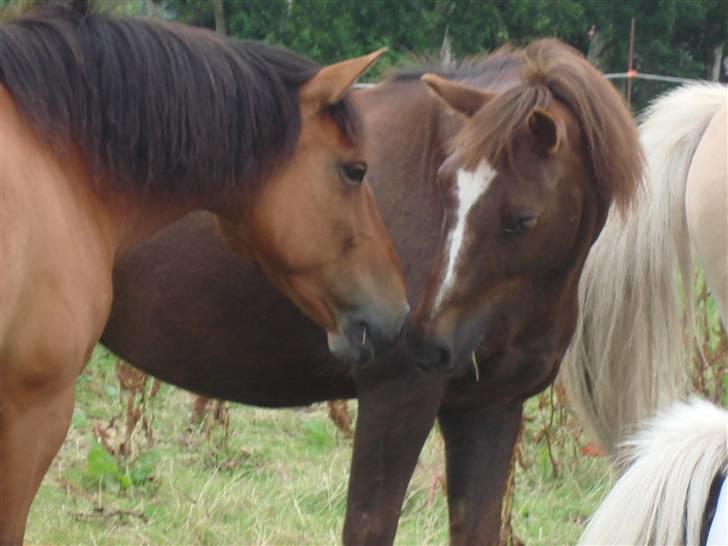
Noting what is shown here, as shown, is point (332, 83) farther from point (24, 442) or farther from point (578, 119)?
point (24, 442)

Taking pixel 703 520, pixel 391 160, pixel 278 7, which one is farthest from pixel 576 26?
pixel 703 520

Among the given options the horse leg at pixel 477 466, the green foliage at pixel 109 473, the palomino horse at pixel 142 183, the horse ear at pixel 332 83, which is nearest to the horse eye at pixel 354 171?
the palomino horse at pixel 142 183

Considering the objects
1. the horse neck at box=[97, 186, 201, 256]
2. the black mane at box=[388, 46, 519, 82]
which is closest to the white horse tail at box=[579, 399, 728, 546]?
the horse neck at box=[97, 186, 201, 256]

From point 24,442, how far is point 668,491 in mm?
1334

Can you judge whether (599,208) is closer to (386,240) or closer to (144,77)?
(386,240)

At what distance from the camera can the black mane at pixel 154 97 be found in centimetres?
259

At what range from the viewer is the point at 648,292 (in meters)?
3.90

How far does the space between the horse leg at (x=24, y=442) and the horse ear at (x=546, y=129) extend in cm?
127

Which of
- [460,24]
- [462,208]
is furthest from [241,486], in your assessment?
[460,24]

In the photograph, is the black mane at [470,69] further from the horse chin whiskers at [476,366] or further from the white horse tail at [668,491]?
the white horse tail at [668,491]

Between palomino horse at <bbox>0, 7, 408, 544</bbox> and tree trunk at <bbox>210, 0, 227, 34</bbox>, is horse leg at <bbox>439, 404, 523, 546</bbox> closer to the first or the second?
→ palomino horse at <bbox>0, 7, 408, 544</bbox>

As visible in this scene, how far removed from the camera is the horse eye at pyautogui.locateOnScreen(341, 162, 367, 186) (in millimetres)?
2879

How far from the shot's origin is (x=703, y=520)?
1723 mm

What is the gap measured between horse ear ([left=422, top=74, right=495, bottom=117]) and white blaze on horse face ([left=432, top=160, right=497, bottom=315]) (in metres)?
0.25
